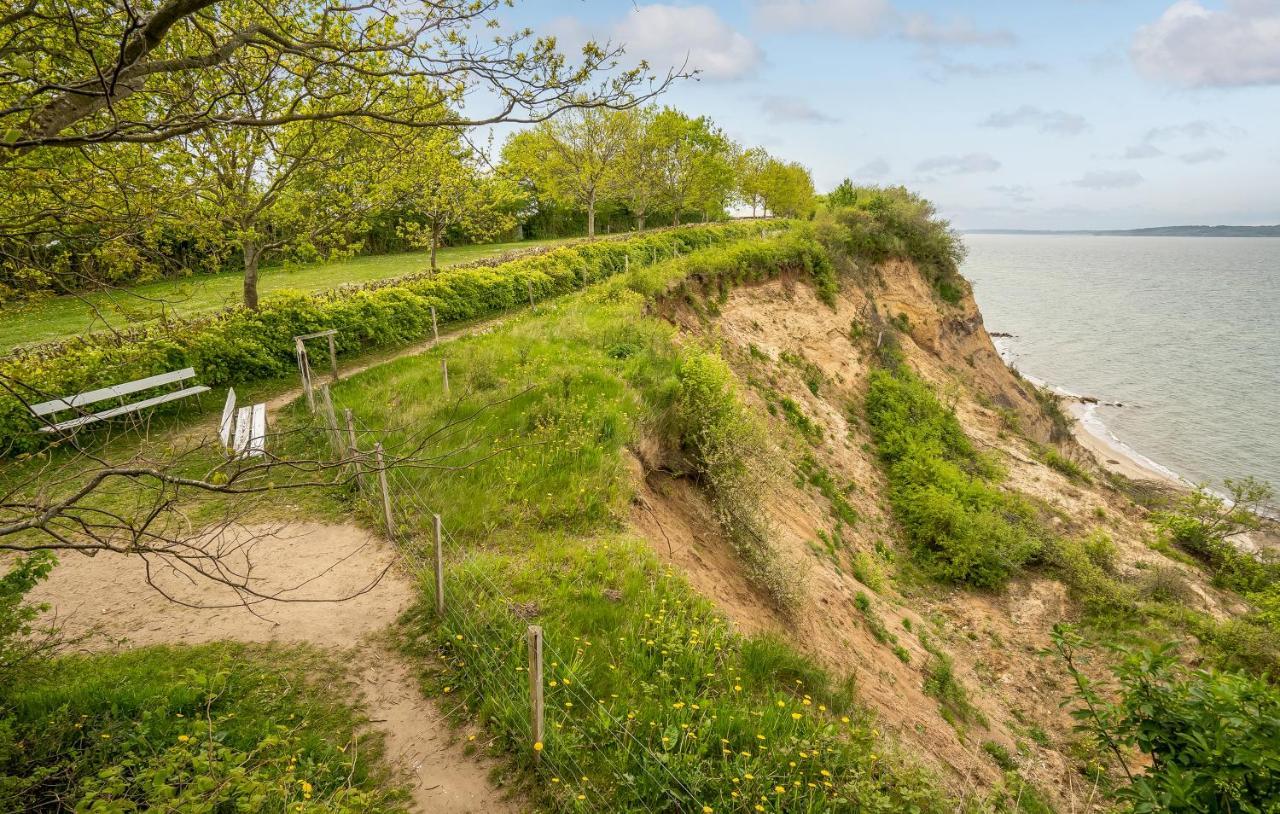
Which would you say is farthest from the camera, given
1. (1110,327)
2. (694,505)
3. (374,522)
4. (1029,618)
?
(1110,327)

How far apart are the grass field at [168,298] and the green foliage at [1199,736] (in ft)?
26.0

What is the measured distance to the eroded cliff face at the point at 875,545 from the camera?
9.20 metres

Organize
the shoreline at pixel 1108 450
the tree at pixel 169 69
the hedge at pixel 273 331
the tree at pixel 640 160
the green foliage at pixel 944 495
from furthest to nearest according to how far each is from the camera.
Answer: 1. the tree at pixel 640 160
2. the shoreline at pixel 1108 450
3. the green foliage at pixel 944 495
4. the hedge at pixel 273 331
5. the tree at pixel 169 69

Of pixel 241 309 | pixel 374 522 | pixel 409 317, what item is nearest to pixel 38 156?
pixel 374 522

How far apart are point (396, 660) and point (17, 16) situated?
616 cm

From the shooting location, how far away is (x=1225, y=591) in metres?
17.2

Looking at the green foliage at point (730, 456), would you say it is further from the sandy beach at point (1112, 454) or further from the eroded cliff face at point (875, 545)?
the sandy beach at point (1112, 454)

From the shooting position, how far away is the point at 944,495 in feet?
57.1

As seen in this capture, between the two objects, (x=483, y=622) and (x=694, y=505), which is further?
(x=694, y=505)

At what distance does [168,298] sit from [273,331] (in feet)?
26.9

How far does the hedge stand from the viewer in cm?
1045

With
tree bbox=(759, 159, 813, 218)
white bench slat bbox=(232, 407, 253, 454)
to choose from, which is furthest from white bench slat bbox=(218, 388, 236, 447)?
tree bbox=(759, 159, 813, 218)

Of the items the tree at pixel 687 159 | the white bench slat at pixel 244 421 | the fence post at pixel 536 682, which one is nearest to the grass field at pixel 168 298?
the white bench slat at pixel 244 421

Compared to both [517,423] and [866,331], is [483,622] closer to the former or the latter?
[517,423]
